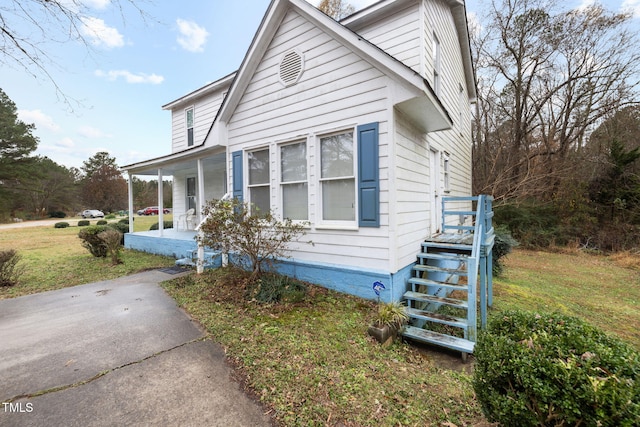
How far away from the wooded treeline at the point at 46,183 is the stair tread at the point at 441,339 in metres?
34.5

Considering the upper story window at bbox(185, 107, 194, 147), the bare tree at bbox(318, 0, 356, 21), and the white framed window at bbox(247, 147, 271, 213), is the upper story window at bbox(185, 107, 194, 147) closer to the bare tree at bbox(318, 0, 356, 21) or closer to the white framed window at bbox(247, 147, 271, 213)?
the white framed window at bbox(247, 147, 271, 213)

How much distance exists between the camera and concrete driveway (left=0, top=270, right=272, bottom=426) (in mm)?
2301

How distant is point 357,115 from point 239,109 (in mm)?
3239

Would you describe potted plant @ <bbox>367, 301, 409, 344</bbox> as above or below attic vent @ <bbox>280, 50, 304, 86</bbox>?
below

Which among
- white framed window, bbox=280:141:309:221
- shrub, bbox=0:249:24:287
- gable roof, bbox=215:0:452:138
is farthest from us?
shrub, bbox=0:249:24:287

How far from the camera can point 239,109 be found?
6.54 m

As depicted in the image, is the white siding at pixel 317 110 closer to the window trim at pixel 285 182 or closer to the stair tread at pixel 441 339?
the window trim at pixel 285 182

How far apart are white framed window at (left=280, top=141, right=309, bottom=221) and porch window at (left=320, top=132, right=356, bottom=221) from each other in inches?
17.6

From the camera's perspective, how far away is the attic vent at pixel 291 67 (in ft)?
18.0

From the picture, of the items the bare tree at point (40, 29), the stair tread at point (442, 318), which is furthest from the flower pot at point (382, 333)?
the bare tree at point (40, 29)

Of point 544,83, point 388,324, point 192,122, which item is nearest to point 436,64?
point 388,324

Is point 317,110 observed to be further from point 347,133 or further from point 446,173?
point 446,173

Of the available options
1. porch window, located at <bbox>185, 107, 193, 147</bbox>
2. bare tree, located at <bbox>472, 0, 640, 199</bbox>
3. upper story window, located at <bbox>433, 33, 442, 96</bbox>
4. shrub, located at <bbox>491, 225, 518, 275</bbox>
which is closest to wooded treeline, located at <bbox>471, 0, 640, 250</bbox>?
bare tree, located at <bbox>472, 0, 640, 199</bbox>

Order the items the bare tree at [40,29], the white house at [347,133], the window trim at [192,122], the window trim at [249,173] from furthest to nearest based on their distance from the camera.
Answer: the window trim at [192,122], the window trim at [249,173], the white house at [347,133], the bare tree at [40,29]
